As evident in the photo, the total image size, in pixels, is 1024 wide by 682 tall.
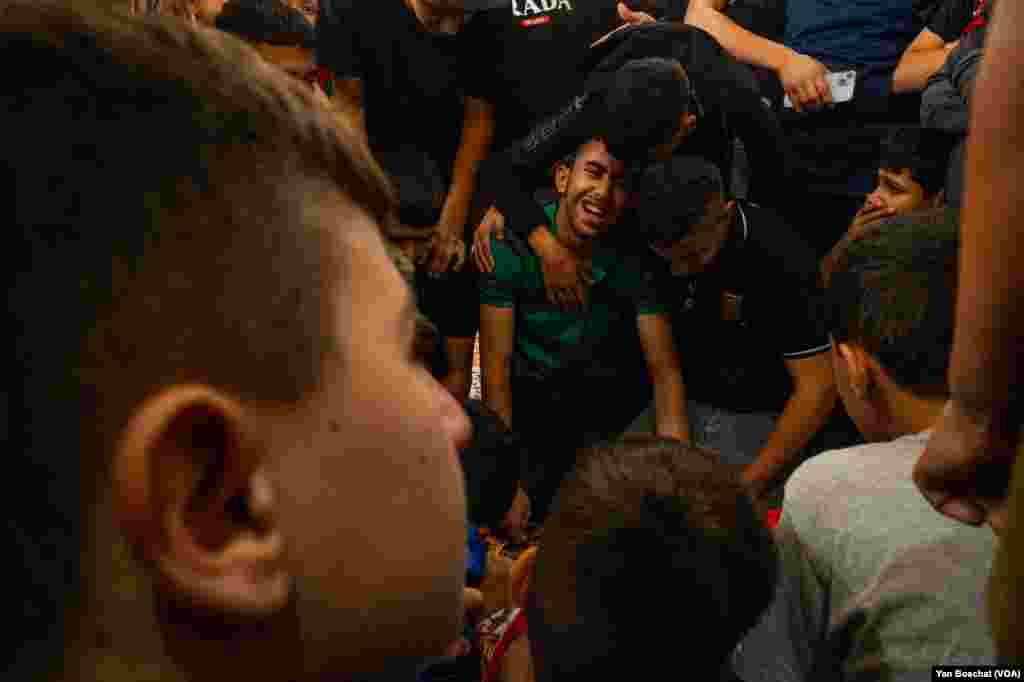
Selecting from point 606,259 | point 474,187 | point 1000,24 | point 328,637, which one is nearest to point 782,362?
point 606,259

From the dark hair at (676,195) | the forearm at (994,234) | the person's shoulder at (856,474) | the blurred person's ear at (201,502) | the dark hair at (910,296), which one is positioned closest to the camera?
the blurred person's ear at (201,502)

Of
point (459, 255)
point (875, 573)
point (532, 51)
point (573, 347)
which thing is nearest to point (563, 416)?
point (573, 347)

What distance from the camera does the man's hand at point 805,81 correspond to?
2432mm

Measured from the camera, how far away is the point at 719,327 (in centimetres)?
247

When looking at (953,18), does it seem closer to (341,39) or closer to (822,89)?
(822,89)

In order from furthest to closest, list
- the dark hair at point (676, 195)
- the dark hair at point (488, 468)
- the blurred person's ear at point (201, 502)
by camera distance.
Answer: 1. the dark hair at point (676, 195)
2. the dark hair at point (488, 468)
3. the blurred person's ear at point (201, 502)

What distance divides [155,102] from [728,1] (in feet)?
8.57

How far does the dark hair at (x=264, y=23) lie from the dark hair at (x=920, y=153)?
174 cm

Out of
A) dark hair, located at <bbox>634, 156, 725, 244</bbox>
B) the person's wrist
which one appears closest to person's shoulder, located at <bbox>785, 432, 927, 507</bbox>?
dark hair, located at <bbox>634, 156, 725, 244</bbox>

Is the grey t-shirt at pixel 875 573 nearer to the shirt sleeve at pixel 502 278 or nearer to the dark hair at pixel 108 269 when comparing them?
the dark hair at pixel 108 269

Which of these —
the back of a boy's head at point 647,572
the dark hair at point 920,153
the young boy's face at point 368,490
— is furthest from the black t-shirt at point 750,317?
the young boy's face at point 368,490

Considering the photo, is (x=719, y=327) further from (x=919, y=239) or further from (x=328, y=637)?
(x=328, y=637)

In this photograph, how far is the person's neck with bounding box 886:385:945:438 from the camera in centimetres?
130

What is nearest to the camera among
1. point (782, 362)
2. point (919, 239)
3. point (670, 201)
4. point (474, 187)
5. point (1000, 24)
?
point (1000, 24)
